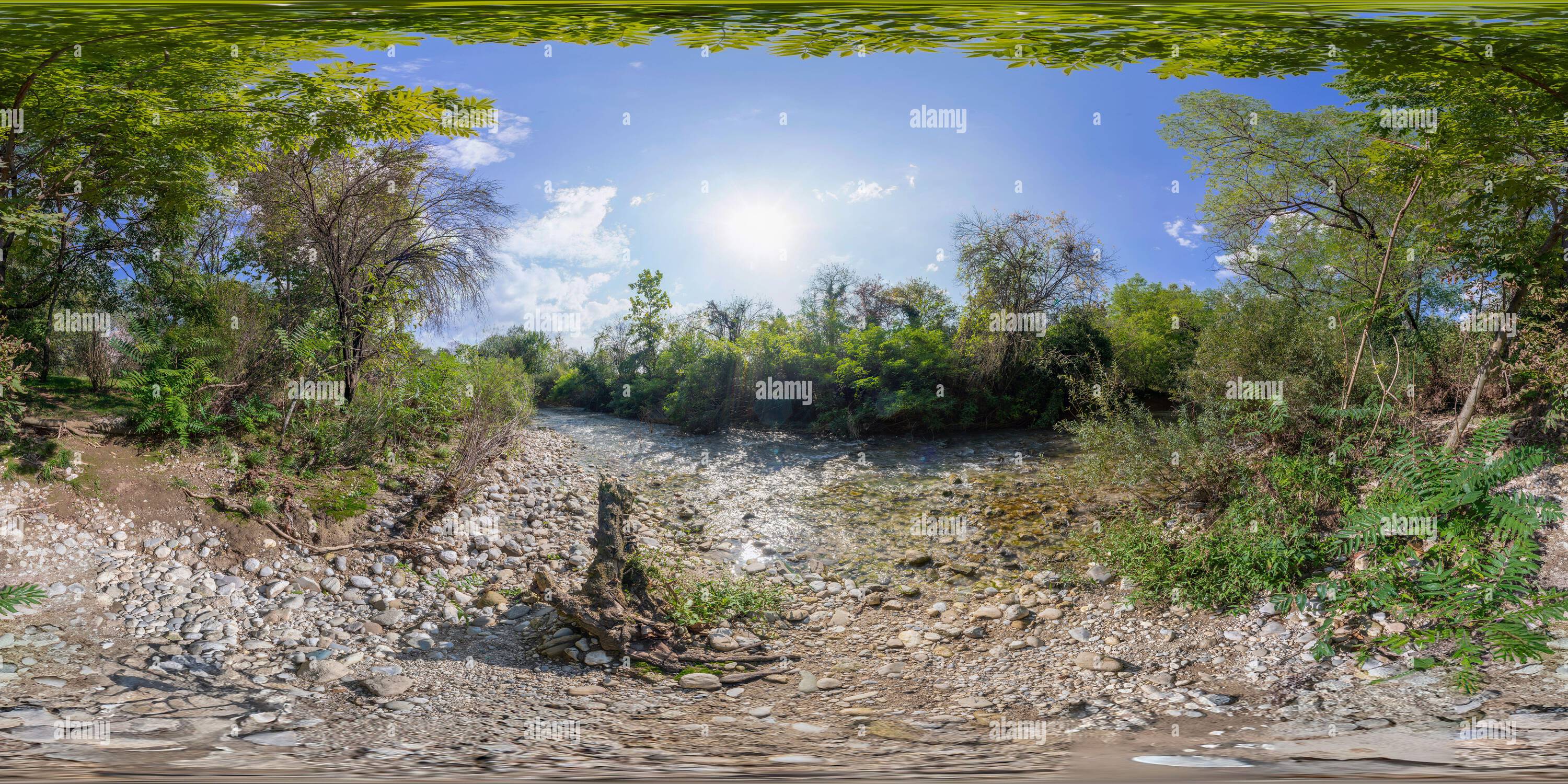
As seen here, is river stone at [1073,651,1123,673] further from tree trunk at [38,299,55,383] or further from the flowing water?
tree trunk at [38,299,55,383]

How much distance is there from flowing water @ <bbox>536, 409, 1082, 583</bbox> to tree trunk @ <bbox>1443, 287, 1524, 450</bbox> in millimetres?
2777

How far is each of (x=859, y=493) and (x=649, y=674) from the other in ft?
15.0

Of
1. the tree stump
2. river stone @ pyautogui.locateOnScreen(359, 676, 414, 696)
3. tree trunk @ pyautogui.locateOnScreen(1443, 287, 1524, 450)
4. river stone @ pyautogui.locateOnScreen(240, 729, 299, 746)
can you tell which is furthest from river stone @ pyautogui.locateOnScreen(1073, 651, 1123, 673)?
river stone @ pyautogui.locateOnScreen(240, 729, 299, 746)

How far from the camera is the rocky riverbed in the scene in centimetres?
221

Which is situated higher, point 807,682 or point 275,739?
point 275,739

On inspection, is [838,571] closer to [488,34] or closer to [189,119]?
[488,34]

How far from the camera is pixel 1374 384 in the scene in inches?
223

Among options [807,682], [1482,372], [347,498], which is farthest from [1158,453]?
[347,498]

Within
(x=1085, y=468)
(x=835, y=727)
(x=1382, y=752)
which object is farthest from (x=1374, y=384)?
(x=835, y=727)

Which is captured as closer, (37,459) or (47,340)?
(37,459)

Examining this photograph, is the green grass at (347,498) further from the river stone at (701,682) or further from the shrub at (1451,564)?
the shrub at (1451,564)

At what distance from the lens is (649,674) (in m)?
3.66

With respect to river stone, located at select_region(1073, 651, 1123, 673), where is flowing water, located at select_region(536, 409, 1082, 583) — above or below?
above

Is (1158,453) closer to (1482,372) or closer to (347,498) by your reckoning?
(1482,372)
